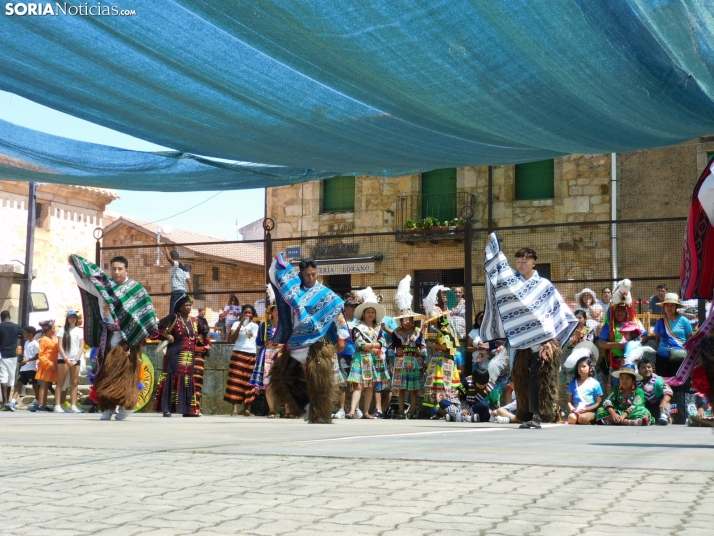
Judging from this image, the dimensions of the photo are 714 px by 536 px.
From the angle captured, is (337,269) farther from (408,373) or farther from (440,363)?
(440,363)

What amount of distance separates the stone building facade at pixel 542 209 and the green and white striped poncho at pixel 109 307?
473 cm

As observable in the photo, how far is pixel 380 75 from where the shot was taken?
635cm

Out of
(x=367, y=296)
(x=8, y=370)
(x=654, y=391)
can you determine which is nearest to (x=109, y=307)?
(x=367, y=296)

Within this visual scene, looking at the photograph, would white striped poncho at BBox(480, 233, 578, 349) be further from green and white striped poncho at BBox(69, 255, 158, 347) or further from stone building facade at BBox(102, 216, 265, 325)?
stone building facade at BBox(102, 216, 265, 325)

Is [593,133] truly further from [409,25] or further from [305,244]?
[305,244]

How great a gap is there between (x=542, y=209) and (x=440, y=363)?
596 inches

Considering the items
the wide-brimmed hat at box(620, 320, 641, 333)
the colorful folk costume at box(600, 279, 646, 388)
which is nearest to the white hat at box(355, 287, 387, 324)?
the colorful folk costume at box(600, 279, 646, 388)

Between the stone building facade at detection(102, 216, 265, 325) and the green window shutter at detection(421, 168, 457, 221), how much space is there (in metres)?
13.4

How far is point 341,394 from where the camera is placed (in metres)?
14.9

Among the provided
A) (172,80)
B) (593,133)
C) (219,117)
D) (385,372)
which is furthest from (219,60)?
(385,372)

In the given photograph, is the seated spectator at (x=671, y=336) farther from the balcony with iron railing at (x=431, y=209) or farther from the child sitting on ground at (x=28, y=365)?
the balcony with iron railing at (x=431, y=209)

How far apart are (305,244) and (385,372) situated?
8.27ft

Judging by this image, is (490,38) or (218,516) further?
(490,38)

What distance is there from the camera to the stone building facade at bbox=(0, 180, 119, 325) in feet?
104
